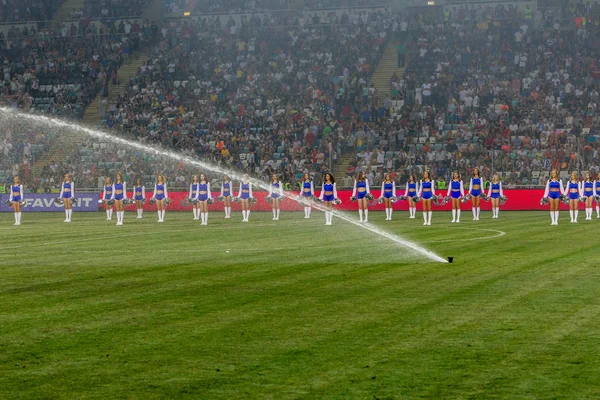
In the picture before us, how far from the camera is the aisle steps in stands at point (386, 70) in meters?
65.1

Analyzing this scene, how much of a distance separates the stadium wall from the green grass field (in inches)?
1117

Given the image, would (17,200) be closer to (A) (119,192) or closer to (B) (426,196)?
(A) (119,192)

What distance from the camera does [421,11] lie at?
69.6 metres

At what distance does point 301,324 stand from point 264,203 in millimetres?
44692

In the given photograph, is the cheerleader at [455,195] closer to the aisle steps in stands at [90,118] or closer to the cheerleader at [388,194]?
the cheerleader at [388,194]

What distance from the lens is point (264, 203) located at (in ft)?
190

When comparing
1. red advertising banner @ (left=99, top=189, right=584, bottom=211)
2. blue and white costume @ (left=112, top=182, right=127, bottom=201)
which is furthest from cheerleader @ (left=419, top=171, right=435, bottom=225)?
blue and white costume @ (left=112, top=182, right=127, bottom=201)

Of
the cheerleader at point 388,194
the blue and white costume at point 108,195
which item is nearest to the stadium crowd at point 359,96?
the cheerleader at point 388,194

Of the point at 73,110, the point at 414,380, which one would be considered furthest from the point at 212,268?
the point at 73,110

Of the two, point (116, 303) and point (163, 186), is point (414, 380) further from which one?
point (163, 186)

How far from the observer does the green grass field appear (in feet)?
32.5

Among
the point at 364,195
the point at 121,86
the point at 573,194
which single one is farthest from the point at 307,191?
the point at 121,86

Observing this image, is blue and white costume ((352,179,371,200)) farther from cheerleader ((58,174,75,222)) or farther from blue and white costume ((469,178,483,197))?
cheerleader ((58,174,75,222))

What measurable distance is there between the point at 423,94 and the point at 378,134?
4.53 meters
